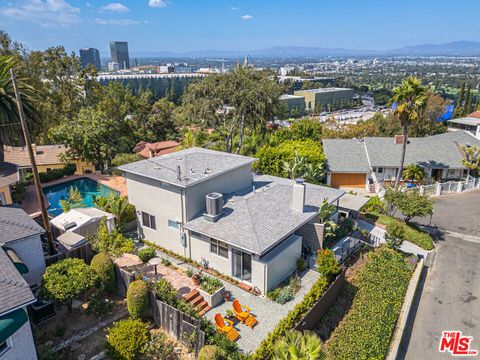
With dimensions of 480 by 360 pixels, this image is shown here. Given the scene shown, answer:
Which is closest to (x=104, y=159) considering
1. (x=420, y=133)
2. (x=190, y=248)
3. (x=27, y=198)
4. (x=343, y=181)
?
(x=27, y=198)

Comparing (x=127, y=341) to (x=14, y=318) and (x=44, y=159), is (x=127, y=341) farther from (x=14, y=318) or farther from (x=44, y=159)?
(x=44, y=159)

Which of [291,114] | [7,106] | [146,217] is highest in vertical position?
[7,106]

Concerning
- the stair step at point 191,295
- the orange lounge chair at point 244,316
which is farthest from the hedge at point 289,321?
→ the stair step at point 191,295

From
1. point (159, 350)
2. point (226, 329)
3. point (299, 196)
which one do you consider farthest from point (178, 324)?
point (299, 196)

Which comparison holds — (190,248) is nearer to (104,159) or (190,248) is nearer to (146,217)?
(146,217)

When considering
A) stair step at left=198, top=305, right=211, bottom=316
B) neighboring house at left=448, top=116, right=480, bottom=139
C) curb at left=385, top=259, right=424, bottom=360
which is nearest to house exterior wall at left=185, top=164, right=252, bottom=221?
stair step at left=198, top=305, right=211, bottom=316
